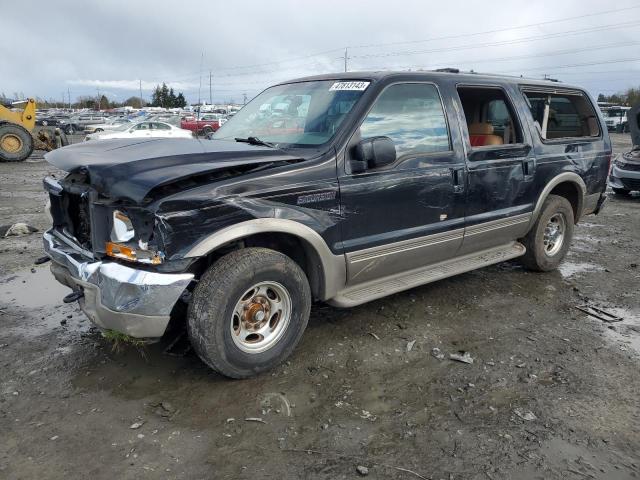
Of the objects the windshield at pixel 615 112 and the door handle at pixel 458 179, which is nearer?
the door handle at pixel 458 179

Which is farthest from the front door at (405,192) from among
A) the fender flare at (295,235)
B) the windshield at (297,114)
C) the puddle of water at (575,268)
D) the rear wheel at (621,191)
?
the rear wheel at (621,191)

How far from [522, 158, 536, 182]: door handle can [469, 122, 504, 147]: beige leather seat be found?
0.99ft

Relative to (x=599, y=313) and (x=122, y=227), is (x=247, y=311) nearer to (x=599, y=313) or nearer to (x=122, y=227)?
(x=122, y=227)

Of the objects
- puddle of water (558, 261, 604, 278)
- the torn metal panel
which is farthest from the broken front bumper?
puddle of water (558, 261, 604, 278)

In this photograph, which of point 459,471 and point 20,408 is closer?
point 459,471

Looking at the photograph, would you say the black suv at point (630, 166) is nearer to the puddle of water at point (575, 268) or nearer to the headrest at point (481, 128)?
the puddle of water at point (575, 268)

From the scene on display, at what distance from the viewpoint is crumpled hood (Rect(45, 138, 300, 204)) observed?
2859mm

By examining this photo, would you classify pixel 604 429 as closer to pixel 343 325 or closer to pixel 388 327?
pixel 388 327

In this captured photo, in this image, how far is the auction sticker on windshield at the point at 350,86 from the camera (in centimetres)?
383

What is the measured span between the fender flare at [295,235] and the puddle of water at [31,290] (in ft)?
8.26

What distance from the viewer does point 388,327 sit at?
13.8ft

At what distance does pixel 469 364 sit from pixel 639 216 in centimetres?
737

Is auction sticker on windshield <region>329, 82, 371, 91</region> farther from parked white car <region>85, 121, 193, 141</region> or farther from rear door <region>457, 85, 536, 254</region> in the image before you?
parked white car <region>85, 121, 193, 141</region>

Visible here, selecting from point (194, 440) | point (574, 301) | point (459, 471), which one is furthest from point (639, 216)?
point (194, 440)
